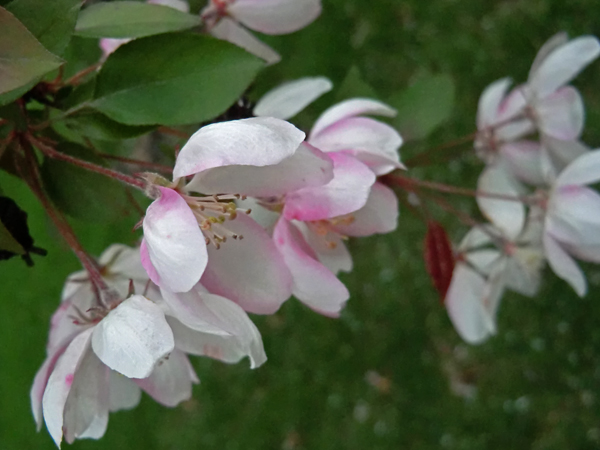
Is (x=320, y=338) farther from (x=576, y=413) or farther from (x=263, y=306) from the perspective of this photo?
(x=263, y=306)

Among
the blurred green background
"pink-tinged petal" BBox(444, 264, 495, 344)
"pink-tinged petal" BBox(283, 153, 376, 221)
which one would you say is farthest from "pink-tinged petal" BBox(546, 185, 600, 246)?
the blurred green background

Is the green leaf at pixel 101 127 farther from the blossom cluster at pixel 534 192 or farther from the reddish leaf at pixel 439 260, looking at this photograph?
the blossom cluster at pixel 534 192

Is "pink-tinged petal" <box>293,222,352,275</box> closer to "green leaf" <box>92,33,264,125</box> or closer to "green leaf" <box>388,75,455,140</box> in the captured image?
"green leaf" <box>92,33,264,125</box>

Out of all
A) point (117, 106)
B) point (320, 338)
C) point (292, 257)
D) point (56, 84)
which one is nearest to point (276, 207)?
point (292, 257)

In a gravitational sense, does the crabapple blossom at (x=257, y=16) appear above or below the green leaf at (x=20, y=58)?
below

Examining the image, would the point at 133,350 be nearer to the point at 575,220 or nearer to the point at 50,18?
the point at 50,18

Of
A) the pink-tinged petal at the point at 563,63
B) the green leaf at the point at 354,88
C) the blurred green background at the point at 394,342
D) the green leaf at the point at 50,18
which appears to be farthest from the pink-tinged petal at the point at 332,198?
the blurred green background at the point at 394,342
